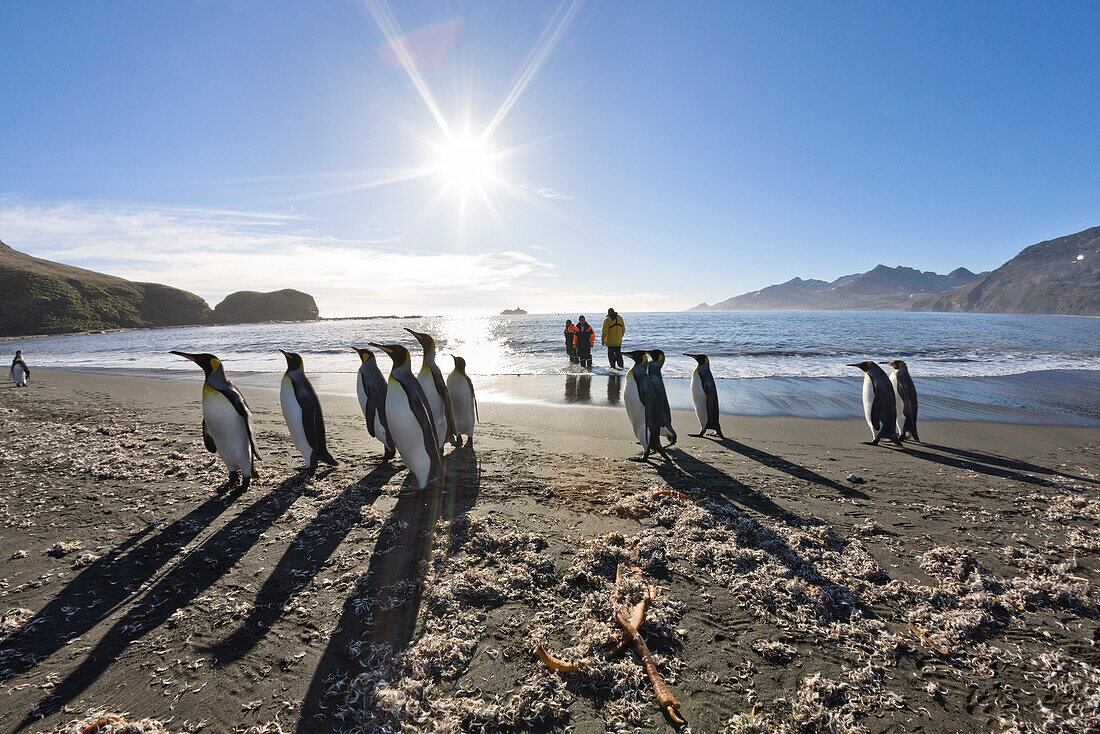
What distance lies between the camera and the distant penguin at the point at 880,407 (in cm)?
692

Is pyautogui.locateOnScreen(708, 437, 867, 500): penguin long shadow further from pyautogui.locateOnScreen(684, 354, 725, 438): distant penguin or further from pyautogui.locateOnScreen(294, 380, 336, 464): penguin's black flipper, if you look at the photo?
pyautogui.locateOnScreen(294, 380, 336, 464): penguin's black flipper

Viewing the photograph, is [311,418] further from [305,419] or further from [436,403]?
[436,403]

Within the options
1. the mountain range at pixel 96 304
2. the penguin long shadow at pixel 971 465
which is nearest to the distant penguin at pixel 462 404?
the penguin long shadow at pixel 971 465

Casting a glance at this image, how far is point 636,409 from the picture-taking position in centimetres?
639

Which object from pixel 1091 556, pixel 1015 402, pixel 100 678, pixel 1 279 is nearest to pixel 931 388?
pixel 1015 402

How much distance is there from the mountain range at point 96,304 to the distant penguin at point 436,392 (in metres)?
91.3

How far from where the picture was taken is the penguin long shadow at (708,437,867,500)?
489cm

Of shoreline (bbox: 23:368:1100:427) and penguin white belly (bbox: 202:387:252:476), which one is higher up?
penguin white belly (bbox: 202:387:252:476)

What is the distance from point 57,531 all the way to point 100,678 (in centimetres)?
254

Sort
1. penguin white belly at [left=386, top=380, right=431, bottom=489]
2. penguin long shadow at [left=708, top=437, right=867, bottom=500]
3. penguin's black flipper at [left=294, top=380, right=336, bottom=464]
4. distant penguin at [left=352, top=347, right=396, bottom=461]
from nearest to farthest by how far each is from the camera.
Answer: penguin white belly at [left=386, top=380, right=431, bottom=489], penguin long shadow at [left=708, top=437, right=867, bottom=500], penguin's black flipper at [left=294, top=380, right=336, bottom=464], distant penguin at [left=352, top=347, right=396, bottom=461]

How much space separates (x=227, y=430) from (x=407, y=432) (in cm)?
208

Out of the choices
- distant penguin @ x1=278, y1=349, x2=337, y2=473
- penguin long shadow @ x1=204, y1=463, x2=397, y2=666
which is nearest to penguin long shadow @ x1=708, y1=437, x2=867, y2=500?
penguin long shadow @ x1=204, y1=463, x2=397, y2=666

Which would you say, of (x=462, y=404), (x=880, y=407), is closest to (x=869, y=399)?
(x=880, y=407)

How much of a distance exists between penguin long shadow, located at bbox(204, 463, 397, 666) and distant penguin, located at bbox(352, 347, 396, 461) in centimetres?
75
